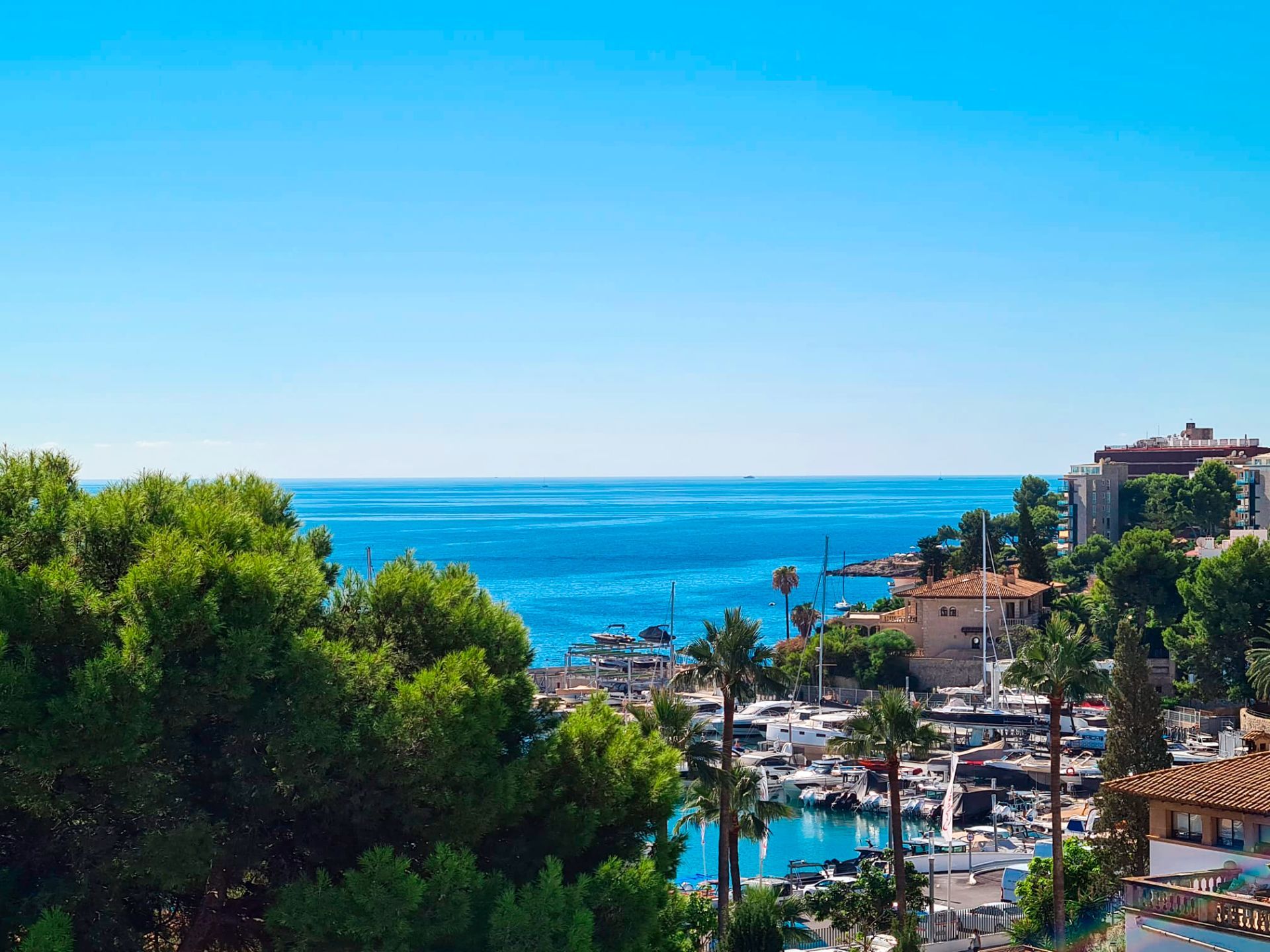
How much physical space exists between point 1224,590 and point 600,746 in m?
47.6

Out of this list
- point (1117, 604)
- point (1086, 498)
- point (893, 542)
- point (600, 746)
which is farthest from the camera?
point (893, 542)

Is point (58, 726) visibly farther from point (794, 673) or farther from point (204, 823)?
point (794, 673)

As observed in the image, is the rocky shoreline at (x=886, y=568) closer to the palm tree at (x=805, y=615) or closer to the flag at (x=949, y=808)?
the palm tree at (x=805, y=615)

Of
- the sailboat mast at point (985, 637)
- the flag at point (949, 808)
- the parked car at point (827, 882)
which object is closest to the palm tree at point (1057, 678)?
the parked car at point (827, 882)

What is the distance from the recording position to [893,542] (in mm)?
199250

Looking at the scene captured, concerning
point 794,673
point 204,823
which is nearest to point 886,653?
point 794,673

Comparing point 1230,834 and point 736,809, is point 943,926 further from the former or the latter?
point 1230,834

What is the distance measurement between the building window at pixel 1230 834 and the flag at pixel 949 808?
20.4 m

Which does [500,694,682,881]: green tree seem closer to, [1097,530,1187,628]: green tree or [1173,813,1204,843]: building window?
[1173,813,1204,843]: building window

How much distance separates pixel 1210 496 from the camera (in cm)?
9669

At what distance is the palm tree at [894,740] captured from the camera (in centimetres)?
2500

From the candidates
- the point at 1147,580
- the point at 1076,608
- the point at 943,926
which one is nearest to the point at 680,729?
the point at 943,926

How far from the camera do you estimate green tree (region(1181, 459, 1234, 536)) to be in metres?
96.9

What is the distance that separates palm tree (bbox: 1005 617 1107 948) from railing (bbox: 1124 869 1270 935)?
768cm
